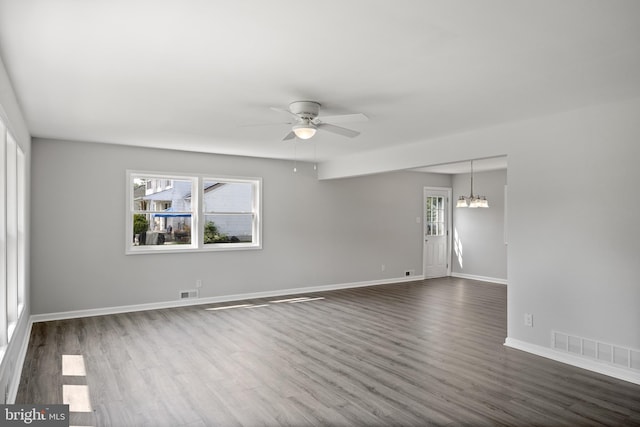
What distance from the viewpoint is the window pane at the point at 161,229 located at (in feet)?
20.9

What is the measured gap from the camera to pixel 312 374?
12.3ft

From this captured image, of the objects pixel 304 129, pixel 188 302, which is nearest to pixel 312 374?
pixel 304 129

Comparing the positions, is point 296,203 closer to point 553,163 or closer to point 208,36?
point 553,163

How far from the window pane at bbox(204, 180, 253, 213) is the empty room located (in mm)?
50

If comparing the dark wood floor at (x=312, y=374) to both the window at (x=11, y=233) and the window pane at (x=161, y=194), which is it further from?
the window pane at (x=161, y=194)

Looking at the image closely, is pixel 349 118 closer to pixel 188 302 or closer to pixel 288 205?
pixel 288 205

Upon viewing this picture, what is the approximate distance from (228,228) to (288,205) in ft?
3.87

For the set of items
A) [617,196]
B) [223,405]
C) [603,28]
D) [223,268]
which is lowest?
[223,405]

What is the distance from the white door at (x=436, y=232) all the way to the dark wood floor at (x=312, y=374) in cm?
356

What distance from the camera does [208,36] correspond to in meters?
2.46

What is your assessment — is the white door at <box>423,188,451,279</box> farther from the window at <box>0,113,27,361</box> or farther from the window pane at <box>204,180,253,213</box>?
the window at <box>0,113,27,361</box>

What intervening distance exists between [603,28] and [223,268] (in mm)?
5964

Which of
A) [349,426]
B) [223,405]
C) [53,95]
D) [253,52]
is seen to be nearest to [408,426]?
[349,426]

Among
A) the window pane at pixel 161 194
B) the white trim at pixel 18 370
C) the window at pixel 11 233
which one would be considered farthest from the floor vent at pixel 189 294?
the window at pixel 11 233
